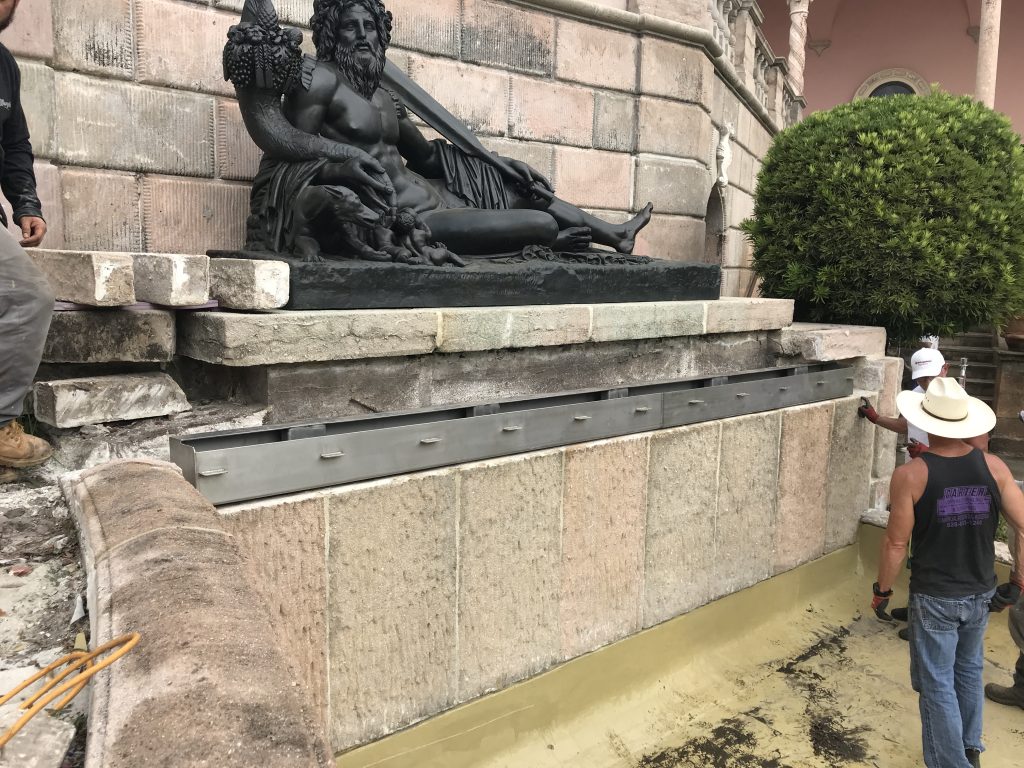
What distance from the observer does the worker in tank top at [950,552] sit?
10.6ft

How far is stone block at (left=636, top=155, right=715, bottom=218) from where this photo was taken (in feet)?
22.6

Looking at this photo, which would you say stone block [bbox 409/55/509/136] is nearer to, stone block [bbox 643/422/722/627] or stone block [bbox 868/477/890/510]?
stone block [bbox 643/422/722/627]

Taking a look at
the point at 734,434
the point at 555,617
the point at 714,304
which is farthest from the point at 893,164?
the point at 555,617

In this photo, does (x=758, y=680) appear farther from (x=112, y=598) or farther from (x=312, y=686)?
(x=112, y=598)

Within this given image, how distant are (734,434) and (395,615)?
209cm

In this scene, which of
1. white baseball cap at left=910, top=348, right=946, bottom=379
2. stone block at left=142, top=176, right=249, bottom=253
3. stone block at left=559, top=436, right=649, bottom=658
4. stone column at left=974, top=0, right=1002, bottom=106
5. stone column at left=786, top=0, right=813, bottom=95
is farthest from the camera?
stone column at left=786, top=0, right=813, bottom=95

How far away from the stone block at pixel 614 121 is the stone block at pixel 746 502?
314 cm

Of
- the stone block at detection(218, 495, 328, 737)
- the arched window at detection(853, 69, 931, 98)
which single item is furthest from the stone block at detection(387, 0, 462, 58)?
the arched window at detection(853, 69, 931, 98)

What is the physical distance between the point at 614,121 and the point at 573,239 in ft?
8.17

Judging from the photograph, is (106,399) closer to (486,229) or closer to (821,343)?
(486,229)

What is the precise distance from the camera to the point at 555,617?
3.37 m

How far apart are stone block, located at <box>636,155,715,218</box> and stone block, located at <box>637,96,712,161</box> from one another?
83mm

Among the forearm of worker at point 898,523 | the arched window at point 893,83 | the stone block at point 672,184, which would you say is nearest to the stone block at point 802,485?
the forearm of worker at point 898,523

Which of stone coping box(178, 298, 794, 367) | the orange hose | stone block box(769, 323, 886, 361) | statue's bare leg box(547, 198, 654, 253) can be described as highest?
statue's bare leg box(547, 198, 654, 253)
